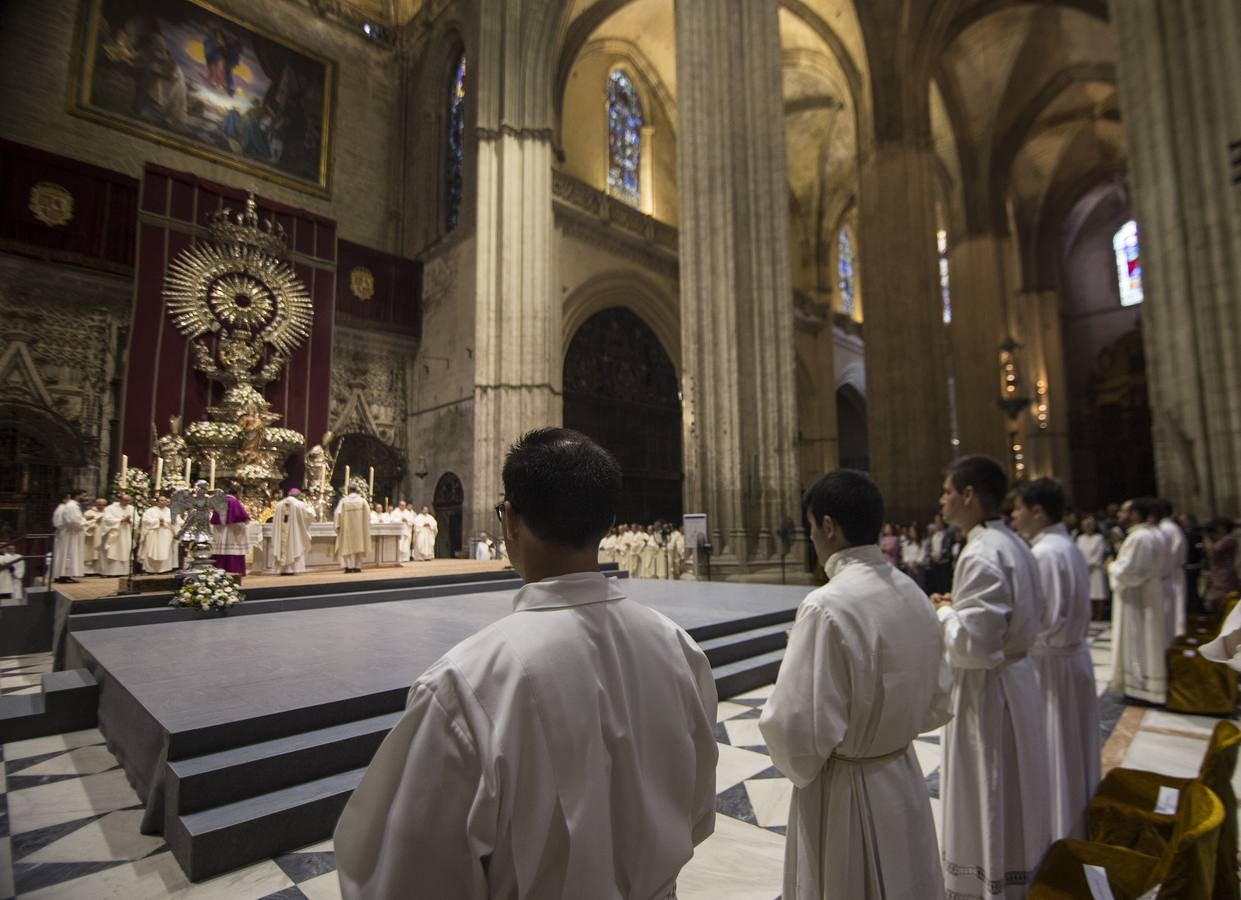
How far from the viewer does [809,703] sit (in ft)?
5.33

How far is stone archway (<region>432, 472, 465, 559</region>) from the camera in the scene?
15.7m

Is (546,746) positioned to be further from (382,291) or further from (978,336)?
(978,336)

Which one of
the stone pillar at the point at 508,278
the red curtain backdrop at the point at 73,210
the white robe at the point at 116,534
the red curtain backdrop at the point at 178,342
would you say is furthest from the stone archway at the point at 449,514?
the red curtain backdrop at the point at 73,210

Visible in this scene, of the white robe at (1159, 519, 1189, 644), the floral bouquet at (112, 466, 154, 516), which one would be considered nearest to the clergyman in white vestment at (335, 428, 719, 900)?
the white robe at (1159, 519, 1189, 644)

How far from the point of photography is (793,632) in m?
1.73

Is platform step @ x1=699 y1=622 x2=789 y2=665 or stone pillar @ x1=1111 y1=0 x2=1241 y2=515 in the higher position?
stone pillar @ x1=1111 y1=0 x2=1241 y2=515

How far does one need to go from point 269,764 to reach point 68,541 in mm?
8988

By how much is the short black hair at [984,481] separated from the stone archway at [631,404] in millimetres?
14300

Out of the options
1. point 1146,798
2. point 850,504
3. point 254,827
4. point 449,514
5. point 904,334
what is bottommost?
point 254,827

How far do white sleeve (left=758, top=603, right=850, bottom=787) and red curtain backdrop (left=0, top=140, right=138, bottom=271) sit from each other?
643 inches

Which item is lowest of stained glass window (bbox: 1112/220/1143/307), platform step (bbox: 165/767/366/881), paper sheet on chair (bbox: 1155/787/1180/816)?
paper sheet on chair (bbox: 1155/787/1180/816)

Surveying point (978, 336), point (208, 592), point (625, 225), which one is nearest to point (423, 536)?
point (208, 592)

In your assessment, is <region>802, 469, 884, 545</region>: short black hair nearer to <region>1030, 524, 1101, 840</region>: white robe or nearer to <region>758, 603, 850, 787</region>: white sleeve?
<region>758, 603, 850, 787</region>: white sleeve

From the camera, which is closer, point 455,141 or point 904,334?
point 904,334
